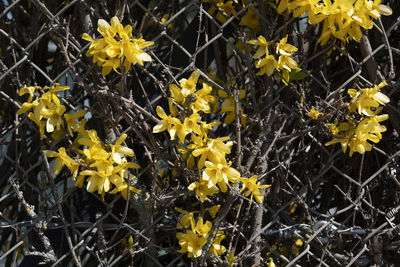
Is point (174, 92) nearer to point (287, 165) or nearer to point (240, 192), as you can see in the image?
point (240, 192)

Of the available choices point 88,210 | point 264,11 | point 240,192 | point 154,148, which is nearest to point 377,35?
point 264,11

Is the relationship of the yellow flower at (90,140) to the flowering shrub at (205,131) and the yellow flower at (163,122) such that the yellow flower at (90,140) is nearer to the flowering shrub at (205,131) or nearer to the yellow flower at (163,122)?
the flowering shrub at (205,131)

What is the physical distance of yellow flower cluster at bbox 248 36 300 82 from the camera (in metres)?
1.90

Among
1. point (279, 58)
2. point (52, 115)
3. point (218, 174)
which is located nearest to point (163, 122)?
point (218, 174)

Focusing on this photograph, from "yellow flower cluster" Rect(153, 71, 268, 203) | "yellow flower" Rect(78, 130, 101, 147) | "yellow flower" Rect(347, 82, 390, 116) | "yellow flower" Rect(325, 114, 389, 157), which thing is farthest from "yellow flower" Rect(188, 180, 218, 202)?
"yellow flower" Rect(347, 82, 390, 116)

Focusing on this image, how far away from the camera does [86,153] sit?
66.6 inches

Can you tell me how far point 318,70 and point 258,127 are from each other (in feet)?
1.23

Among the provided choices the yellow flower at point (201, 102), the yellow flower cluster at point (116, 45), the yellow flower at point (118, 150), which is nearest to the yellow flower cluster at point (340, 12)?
the yellow flower at point (201, 102)

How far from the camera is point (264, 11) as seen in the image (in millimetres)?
2059

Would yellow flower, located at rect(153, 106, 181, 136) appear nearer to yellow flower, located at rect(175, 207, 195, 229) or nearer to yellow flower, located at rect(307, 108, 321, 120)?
yellow flower, located at rect(175, 207, 195, 229)

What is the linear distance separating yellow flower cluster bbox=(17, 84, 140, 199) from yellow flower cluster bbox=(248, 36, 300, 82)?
53 centimetres

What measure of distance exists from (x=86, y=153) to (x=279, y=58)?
695 mm

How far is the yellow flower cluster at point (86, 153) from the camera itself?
5.57 ft

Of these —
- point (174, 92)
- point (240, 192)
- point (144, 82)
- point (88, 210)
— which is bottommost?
point (88, 210)
